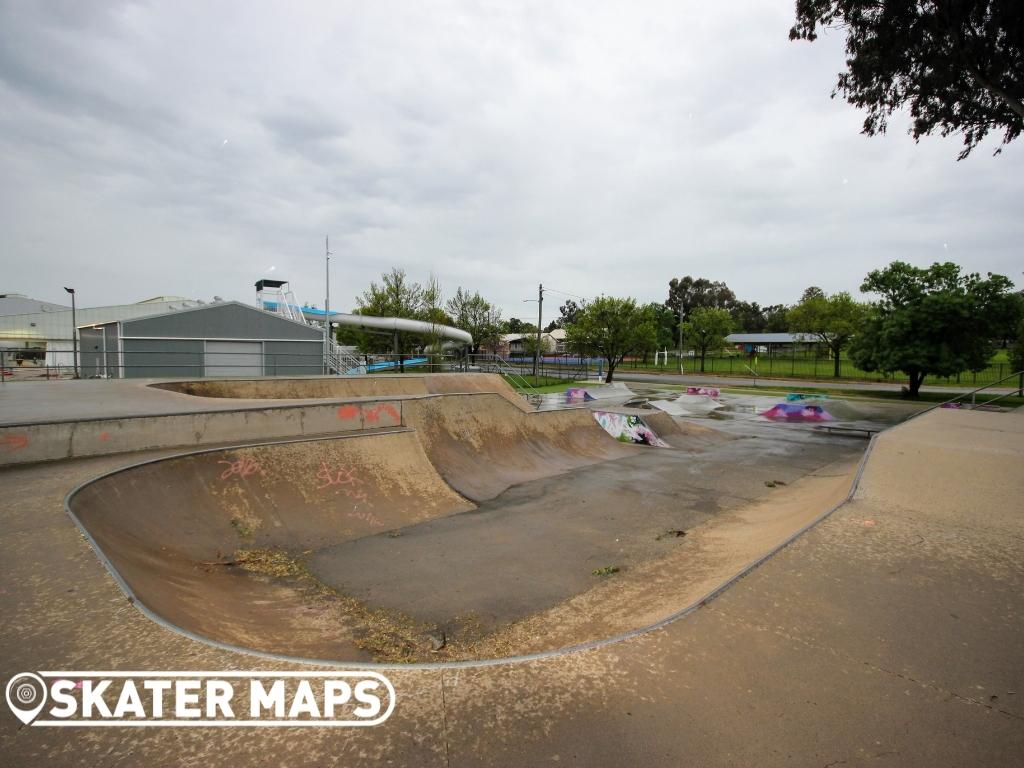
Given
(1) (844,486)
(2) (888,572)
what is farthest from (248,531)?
(1) (844,486)

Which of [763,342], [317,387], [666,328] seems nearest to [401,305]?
[317,387]

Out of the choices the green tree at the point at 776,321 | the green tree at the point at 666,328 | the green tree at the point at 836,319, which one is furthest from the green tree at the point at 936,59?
the green tree at the point at 776,321

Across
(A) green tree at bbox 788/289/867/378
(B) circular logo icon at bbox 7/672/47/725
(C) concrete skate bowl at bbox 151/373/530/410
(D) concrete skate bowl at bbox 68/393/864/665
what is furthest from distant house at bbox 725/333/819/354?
(B) circular logo icon at bbox 7/672/47/725

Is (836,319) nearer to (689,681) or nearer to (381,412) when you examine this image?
(381,412)

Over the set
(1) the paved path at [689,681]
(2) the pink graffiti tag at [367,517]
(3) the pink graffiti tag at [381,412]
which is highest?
(3) the pink graffiti tag at [381,412]

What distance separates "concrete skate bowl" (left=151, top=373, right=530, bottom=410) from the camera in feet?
40.5

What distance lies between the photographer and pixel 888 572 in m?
3.73

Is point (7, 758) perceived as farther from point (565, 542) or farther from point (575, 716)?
point (565, 542)

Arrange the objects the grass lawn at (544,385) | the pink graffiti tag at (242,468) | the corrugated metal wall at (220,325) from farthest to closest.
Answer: the grass lawn at (544,385), the corrugated metal wall at (220,325), the pink graffiti tag at (242,468)

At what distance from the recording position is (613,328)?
38938 mm

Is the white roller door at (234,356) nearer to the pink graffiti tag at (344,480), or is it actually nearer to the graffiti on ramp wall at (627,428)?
the graffiti on ramp wall at (627,428)

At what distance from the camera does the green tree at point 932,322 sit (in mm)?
24203

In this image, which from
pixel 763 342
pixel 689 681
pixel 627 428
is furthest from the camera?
pixel 763 342

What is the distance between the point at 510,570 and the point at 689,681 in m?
3.04
